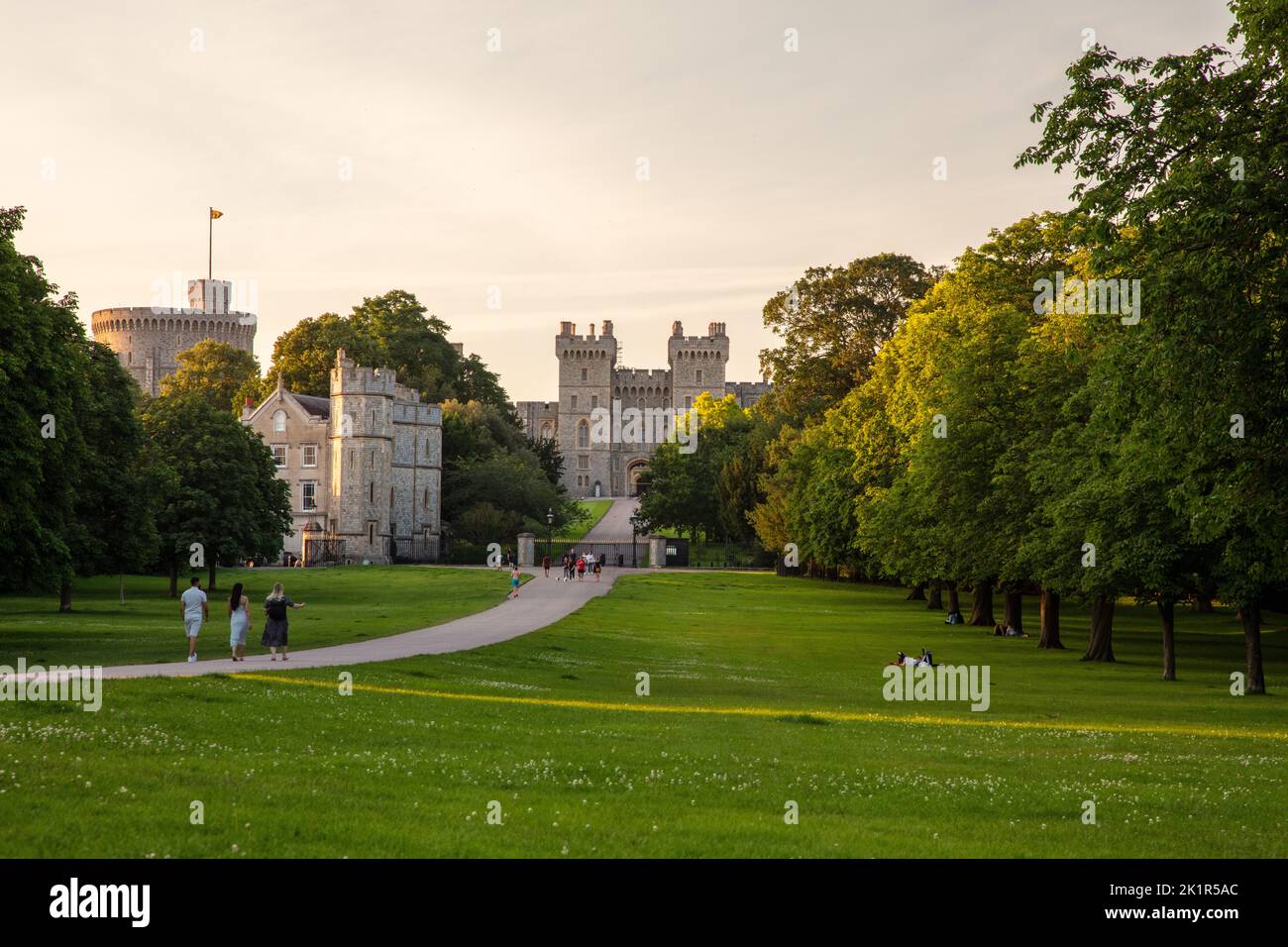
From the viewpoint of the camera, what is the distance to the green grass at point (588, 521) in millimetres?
109181

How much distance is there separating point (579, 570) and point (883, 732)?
173 feet

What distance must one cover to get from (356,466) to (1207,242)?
256 feet

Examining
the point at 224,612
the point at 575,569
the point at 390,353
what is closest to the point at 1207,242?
the point at 224,612

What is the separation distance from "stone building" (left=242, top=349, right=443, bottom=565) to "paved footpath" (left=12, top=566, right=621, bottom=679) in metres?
36.9

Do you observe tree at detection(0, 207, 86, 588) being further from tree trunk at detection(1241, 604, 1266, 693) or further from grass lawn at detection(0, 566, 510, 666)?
tree trunk at detection(1241, 604, 1266, 693)

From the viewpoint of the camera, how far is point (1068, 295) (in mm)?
39250

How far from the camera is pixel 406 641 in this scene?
32.4m

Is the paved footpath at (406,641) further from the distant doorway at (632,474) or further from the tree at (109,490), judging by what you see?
the distant doorway at (632,474)

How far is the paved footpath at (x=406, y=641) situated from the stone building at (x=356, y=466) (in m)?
36.9

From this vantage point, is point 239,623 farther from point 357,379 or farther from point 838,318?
point 357,379

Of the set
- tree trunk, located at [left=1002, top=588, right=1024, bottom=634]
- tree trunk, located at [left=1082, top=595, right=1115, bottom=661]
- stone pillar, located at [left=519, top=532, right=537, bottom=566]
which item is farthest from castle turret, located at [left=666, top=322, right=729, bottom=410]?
tree trunk, located at [left=1082, top=595, right=1115, bottom=661]

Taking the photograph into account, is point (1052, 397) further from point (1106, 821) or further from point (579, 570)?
point (579, 570)

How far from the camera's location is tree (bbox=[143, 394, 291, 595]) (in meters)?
56.3

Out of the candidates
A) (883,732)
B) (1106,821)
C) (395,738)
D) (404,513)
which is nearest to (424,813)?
(395,738)
